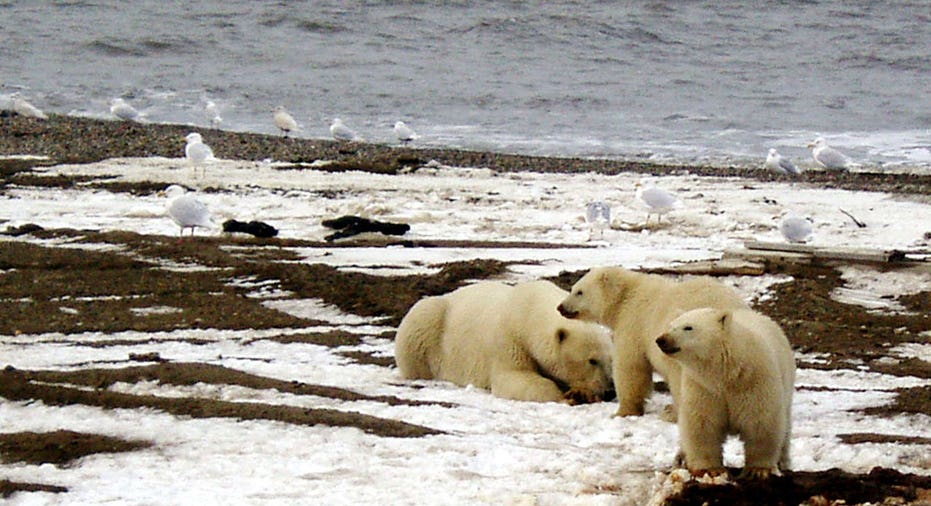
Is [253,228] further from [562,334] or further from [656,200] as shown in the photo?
[562,334]

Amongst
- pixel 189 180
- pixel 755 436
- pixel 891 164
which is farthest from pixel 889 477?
pixel 891 164

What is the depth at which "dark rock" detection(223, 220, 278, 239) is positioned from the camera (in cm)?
1441

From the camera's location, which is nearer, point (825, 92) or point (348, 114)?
point (348, 114)

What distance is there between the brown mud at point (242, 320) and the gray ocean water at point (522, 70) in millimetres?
16759

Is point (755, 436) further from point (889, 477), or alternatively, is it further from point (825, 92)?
point (825, 92)

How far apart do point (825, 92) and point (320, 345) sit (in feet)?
110

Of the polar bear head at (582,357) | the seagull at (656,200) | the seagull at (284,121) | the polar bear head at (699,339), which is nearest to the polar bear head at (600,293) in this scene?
the polar bear head at (582,357)

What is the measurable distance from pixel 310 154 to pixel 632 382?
17584mm

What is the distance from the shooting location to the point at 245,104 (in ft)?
119

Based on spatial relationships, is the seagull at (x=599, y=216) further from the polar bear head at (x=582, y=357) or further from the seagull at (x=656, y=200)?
the polar bear head at (x=582, y=357)

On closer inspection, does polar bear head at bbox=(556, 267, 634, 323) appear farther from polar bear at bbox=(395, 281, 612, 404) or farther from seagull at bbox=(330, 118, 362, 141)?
seagull at bbox=(330, 118, 362, 141)

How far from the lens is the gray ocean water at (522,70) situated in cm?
3250

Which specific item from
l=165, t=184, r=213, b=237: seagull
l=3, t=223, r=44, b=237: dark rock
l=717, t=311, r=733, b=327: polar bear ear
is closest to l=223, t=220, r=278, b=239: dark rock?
l=165, t=184, r=213, b=237: seagull

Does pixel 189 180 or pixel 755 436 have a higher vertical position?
pixel 755 436
